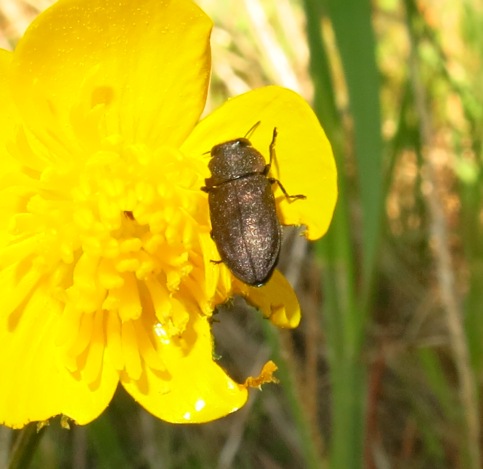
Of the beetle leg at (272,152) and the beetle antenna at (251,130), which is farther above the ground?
the beetle antenna at (251,130)

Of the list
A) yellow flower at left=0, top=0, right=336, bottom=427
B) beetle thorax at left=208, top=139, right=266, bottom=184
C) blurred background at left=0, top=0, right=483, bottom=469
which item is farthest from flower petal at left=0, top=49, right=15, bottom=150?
→ blurred background at left=0, top=0, right=483, bottom=469

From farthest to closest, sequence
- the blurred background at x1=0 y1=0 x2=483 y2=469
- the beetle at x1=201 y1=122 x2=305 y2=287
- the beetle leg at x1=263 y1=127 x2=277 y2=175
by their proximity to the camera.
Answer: the blurred background at x1=0 y1=0 x2=483 y2=469 → the beetle leg at x1=263 y1=127 x2=277 y2=175 → the beetle at x1=201 y1=122 x2=305 y2=287

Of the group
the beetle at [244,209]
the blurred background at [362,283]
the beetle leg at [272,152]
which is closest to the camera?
the beetle at [244,209]

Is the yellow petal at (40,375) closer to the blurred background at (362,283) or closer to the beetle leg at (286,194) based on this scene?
the beetle leg at (286,194)

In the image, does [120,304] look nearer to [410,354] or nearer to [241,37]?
[410,354]

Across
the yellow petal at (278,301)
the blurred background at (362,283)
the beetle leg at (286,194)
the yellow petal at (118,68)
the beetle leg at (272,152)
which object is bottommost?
the blurred background at (362,283)

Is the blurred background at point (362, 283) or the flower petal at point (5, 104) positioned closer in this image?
the flower petal at point (5, 104)

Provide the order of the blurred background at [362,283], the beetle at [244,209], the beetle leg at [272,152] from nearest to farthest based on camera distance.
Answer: the beetle at [244,209] → the beetle leg at [272,152] → the blurred background at [362,283]

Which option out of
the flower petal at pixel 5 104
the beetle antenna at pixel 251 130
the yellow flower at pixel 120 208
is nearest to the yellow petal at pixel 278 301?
the yellow flower at pixel 120 208

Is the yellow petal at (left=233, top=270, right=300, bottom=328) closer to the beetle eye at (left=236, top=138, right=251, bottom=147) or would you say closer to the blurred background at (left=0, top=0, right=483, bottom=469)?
the beetle eye at (left=236, top=138, right=251, bottom=147)
